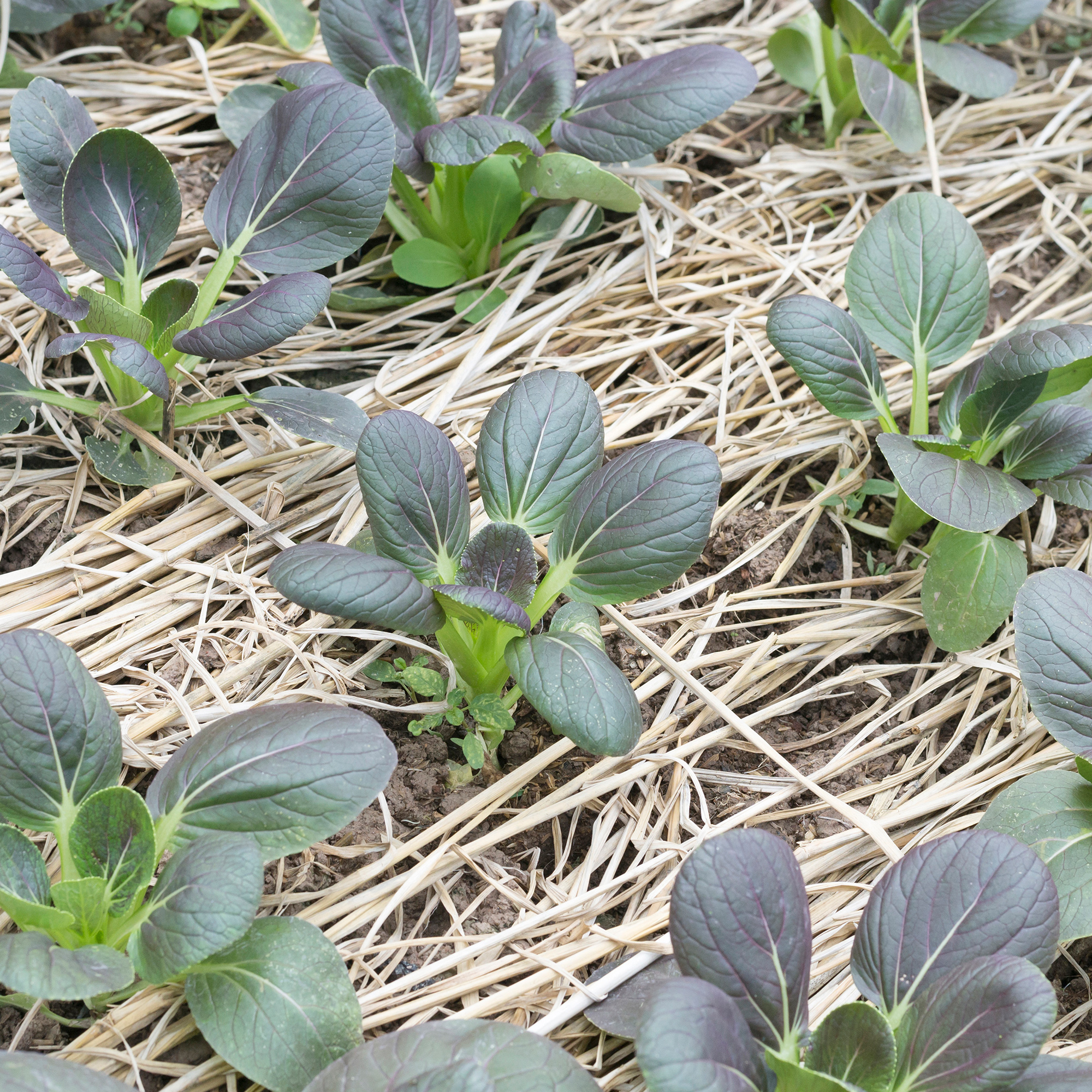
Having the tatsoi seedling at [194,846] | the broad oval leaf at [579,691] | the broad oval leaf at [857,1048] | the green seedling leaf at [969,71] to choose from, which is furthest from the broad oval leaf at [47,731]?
the green seedling leaf at [969,71]

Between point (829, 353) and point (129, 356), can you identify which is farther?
point (829, 353)

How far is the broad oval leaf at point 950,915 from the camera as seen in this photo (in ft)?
3.70

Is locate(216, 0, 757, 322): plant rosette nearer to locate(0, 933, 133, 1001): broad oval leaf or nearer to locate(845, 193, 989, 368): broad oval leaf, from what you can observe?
locate(845, 193, 989, 368): broad oval leaf

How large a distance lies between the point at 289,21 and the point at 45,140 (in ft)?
2.31

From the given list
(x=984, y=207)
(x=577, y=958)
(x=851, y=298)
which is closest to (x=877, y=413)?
(x=851, y=298)

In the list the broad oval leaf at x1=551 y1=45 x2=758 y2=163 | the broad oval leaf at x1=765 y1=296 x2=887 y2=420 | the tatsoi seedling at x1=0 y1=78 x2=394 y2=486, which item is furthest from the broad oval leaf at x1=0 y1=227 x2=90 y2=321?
the broad oval leaf at x1=765 y1=296 x2=887 y2=420

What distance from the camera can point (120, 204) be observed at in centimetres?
157

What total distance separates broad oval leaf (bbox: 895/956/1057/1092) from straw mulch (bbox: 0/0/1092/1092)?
0.64 ft

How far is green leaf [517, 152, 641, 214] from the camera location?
70.4 inches

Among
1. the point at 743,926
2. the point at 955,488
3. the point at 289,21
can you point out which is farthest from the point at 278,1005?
the point at 289,21

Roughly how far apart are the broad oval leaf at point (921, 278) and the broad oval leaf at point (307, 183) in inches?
30.9

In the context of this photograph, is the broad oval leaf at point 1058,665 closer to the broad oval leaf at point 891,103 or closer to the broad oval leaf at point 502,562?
the broad oval leaf at point 502,562

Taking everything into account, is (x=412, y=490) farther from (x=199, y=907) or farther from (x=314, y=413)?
(x=199, y=907)

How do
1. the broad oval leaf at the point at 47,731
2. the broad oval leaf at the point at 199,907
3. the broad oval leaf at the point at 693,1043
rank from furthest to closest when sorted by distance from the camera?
the broad oval leaf at the point at 47,731 → the broad oval leaf at the point at 199,907 → the broad oval leaf at the point at 693,1043
